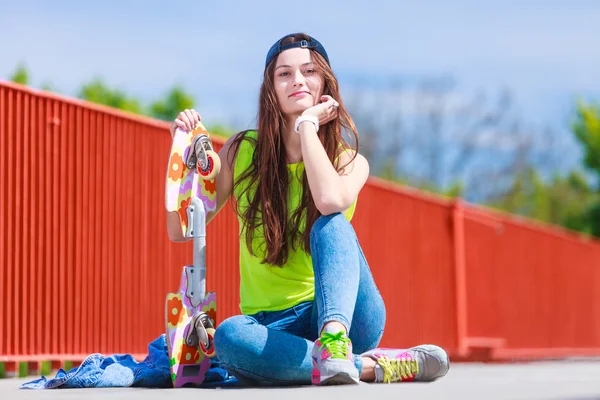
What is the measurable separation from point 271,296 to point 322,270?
378mm

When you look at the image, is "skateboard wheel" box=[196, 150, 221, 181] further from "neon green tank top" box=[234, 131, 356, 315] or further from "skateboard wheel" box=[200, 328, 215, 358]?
"skateboard wheel" box=[200, 328, 215, 358]

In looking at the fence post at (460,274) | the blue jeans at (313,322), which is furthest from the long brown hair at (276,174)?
the fence post at (460,274)

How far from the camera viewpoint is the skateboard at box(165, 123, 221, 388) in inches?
134

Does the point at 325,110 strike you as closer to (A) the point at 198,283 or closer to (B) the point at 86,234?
(A) the point at 198,283

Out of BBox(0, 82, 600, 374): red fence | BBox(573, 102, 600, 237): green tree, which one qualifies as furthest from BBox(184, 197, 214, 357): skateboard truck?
BBox(573, 102, 600, 237): green tree

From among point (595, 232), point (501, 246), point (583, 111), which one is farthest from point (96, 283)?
point (583, 111)

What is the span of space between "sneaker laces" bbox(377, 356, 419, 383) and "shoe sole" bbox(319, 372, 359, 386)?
26 cm

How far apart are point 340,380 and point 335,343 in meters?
0.12

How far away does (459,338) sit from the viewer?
11.7 meters

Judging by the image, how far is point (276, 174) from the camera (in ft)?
11.5

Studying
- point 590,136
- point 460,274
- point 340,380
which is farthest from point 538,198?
point 340,380

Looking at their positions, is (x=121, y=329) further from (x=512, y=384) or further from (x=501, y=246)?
(x=501, y=246)

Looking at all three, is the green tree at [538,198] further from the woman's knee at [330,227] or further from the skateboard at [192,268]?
the woman's knee at [330,227]

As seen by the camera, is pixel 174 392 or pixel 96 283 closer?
pixel 174 392
